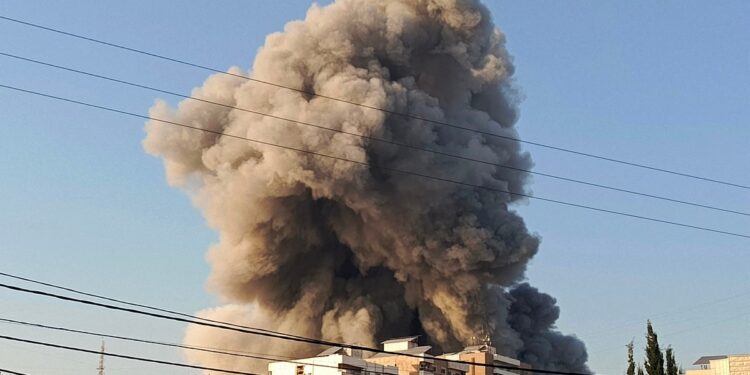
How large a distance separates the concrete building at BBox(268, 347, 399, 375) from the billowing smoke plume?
4458 mm

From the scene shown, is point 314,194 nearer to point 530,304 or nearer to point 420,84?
point 420,84

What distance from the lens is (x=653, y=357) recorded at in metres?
44.1

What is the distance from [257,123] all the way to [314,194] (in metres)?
5.19

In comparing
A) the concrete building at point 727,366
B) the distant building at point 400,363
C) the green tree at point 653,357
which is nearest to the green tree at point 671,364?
the green tree at point 653,357

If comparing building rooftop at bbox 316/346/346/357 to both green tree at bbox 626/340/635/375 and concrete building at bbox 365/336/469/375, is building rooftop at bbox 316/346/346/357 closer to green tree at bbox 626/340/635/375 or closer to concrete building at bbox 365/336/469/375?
concrete building at bbox 365/336/469/375

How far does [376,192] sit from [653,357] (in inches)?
944

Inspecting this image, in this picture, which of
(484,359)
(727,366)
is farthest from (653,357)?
(727,366)

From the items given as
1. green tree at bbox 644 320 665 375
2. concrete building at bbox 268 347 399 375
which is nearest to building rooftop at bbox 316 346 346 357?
concrete building at bbox 268 347 399 375

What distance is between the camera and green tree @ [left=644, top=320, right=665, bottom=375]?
43969 millimetres

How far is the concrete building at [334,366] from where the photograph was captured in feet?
187

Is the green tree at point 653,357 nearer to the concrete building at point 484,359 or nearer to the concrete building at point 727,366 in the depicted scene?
the concrete building at point 484,359

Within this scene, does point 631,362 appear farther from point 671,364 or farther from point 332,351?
point 332,351

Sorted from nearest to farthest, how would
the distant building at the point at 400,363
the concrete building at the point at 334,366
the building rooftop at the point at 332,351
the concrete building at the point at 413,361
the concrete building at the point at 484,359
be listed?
the concrete building at the point at 334,366 < the distant building at the point at 400,363 < the concrete building at the point at 484,359 < the concrete building at the point at 413,361 < the building rooftop at the point at 332,351

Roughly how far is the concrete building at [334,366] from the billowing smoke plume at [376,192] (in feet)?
14.6
